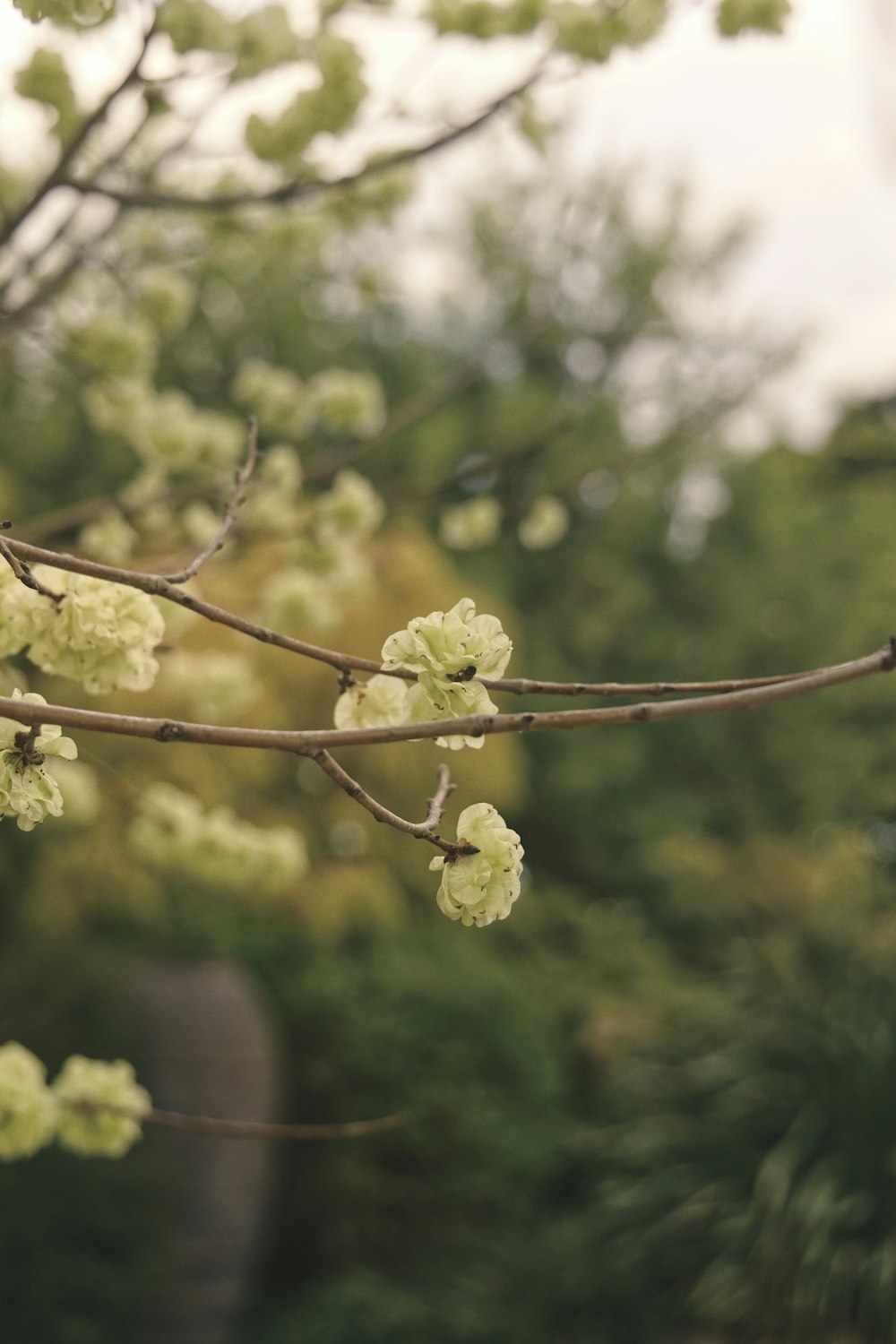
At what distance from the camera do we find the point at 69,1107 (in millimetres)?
1622

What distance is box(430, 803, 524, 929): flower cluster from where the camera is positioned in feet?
Answer: 3.01

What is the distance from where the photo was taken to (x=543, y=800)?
14305 mm

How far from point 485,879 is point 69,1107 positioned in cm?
96

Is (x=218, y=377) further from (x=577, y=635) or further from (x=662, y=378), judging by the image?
(x=662, y=378)

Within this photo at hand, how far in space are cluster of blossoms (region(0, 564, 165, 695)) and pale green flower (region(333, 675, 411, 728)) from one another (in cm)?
17

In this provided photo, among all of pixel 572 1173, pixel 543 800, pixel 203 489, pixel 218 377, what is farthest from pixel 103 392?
pixel 543 800

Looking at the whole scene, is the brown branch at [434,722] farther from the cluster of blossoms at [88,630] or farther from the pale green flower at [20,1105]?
the pale green flower at [20,1105]

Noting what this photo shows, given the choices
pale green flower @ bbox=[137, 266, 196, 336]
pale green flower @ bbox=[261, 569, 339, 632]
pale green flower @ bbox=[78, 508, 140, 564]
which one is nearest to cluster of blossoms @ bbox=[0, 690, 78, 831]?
pale green flower @ bbox=[78, 508, 140, 564]

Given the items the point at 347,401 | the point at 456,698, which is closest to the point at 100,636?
the point at 456,698

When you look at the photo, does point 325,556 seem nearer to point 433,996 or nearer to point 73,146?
point 73,146

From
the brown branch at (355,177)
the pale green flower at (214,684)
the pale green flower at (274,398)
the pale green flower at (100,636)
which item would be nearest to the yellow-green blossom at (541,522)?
the pale green flower at (274,398)

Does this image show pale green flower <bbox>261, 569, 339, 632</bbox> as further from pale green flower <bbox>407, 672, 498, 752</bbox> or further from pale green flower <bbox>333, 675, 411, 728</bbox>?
pale green flower <bbox>407, 672, 498, 752</bbox>

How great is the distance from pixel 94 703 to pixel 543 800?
372 inches

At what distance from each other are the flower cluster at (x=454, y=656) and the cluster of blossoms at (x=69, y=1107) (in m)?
0.81
